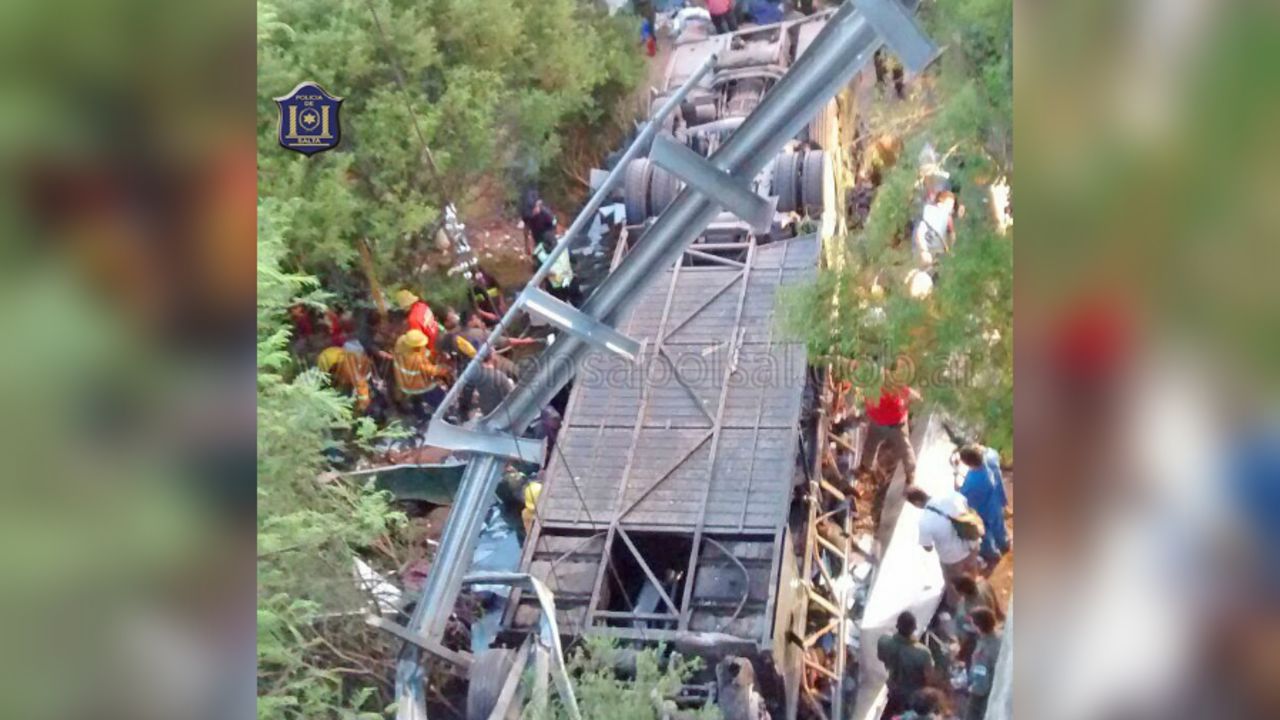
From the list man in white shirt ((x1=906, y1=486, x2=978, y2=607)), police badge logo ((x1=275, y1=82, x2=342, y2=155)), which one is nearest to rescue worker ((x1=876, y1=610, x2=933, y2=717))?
man in white shirt ((x1=906, y1=486, x2=978, y2=607))

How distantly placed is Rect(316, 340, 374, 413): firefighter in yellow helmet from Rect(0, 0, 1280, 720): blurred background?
148 mm

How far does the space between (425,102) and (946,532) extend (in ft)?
Answer: 3.72

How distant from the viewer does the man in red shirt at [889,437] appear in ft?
6.15

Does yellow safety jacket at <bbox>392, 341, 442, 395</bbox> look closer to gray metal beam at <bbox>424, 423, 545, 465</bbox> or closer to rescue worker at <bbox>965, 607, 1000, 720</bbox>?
gray metal beam at <bbox>424, 423, 545, 465</bbox>

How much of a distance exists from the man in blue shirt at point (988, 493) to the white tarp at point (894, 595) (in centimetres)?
7

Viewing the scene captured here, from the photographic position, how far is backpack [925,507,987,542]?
1.88m

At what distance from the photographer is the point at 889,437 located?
6.16ft

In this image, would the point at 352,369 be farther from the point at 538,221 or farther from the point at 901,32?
the point at 901,32
